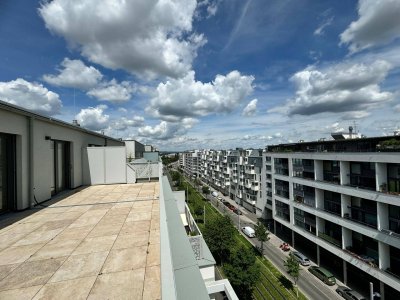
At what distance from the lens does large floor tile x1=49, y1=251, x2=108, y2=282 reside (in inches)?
157

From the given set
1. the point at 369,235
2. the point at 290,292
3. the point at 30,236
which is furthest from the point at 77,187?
the point at 369,235

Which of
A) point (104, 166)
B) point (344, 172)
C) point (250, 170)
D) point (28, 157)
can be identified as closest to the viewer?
point (28, 157)

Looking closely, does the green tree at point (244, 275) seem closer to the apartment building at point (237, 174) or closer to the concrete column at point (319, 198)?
the concrete column at point (319, 198)

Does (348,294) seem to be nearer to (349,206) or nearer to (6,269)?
(349,206)

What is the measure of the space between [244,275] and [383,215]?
14.6 metres

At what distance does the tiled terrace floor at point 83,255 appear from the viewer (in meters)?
3.57

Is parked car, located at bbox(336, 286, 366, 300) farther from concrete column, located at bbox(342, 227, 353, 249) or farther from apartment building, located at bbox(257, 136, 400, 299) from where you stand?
concrete column, located at bbox(342, 227, 353, 249)

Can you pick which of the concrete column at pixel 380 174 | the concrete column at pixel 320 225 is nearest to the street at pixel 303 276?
the concrete column at pixel 320 225

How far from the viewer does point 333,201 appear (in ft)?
95.7

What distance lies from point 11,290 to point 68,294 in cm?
105

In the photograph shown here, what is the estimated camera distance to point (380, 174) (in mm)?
22391

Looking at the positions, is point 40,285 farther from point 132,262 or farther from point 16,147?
point 16,147

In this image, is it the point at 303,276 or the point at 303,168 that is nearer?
the point at 303,276

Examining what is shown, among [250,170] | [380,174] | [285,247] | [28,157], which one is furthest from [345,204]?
[250,170]
